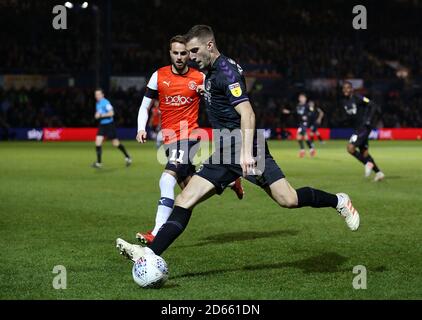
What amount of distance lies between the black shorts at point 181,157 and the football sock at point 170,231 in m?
2.22

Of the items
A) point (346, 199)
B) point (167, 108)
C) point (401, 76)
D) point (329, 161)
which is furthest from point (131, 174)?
point (401, 76)

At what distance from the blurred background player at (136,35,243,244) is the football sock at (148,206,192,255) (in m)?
1.97

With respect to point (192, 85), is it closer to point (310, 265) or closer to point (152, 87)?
point (152, 87)

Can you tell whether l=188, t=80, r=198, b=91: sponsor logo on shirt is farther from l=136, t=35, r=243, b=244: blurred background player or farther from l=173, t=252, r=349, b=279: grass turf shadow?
l=173, t=252, r=349, b=279: grass turf shadow

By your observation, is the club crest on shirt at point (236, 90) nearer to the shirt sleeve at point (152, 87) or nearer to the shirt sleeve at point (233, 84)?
the shirt sleeve at point (233, 84)

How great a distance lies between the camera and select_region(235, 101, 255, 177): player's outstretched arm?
24.0 feet

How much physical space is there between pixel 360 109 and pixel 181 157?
1102cm

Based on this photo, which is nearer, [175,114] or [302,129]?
[175,114]

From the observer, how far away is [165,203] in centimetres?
963

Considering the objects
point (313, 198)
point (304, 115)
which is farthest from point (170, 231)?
point (304, 115)

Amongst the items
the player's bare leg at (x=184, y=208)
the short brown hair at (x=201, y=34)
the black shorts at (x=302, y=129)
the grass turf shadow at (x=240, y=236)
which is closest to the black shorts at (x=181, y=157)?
the grass turf shadow at (x=240, y=236)

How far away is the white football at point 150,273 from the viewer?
707 cm

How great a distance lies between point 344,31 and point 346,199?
5075cm

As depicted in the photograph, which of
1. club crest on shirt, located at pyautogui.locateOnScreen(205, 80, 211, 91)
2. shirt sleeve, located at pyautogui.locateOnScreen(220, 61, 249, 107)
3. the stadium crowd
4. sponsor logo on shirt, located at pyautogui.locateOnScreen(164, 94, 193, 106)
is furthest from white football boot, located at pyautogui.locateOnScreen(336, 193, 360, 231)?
the stadium crowd
